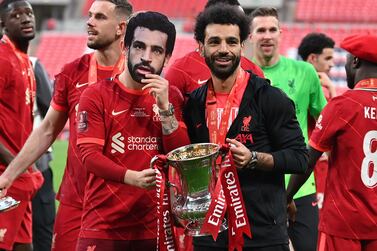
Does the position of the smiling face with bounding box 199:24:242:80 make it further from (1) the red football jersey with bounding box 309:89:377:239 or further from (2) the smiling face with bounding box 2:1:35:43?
(2) the smiling face with bounding box 2:1:35:43

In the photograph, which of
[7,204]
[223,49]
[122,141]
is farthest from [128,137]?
[7,204]

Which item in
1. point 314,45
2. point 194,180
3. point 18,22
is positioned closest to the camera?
point 194,180

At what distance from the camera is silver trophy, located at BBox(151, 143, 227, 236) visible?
4.07 meters

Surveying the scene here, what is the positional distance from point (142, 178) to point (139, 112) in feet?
1.69

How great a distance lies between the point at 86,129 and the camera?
4.64 meters

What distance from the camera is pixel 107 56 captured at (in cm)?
585

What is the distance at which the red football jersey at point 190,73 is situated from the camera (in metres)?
5.79

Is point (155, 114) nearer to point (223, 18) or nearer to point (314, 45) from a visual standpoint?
point (223, 18)

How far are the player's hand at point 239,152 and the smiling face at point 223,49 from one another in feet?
1.36

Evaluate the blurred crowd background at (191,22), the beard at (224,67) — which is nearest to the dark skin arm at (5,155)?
the beard at (224,67)

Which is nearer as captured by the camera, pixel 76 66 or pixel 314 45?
pixel 76 66

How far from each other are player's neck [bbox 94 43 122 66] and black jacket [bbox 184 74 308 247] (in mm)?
1527

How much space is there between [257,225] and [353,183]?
40.1 inches

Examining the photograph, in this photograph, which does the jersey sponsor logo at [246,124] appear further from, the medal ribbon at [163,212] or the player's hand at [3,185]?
the player's hand at [3,185]
